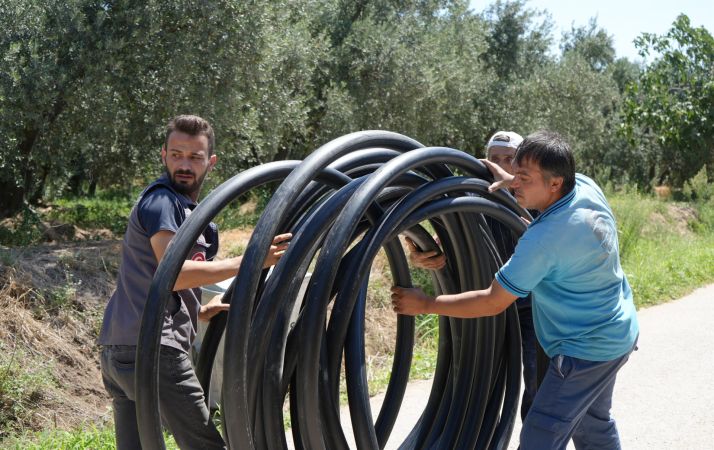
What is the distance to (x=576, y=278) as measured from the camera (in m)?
3.00

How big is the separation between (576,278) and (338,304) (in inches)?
37.1

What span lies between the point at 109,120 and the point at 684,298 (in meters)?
7.33

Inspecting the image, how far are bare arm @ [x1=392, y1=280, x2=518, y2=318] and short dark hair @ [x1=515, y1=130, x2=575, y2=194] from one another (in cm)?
50

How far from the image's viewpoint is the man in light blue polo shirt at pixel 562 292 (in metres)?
2.94

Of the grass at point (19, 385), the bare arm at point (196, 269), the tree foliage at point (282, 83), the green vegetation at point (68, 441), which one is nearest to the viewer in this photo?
the bare arm at point (196, 269)

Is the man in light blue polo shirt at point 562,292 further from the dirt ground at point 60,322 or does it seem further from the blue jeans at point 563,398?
the dirt ground at point 60,322

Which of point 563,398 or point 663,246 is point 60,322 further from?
point 663,246

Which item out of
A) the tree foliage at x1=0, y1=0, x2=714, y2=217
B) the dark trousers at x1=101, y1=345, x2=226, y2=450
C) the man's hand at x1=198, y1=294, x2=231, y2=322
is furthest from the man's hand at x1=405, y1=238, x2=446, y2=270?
the tree foliage at x1=0, y1=0, x2=714, y2=217

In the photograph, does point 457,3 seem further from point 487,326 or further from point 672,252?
point 487,326

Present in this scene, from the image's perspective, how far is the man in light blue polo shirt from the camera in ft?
9.64

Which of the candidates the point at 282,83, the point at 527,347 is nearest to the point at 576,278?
the point at 527,347

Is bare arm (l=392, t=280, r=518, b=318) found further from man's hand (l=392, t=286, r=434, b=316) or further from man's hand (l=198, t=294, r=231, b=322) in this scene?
man's hand (l=198, t=294, r=231, b=322)

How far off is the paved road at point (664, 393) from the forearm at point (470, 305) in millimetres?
1986

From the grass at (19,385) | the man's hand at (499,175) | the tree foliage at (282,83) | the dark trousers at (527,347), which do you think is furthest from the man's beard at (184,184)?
the tree foliage at (282,83)
